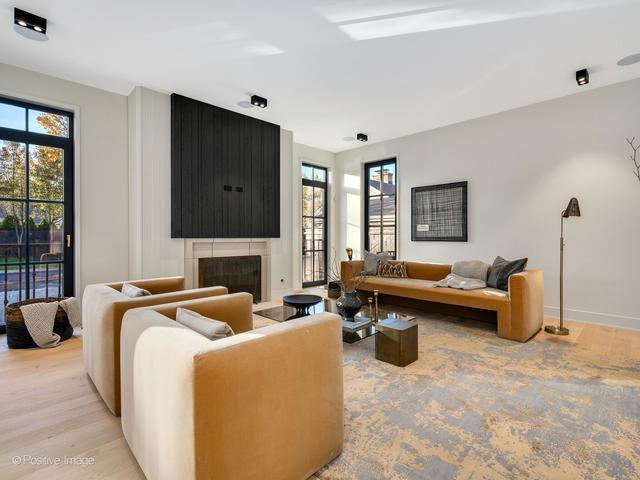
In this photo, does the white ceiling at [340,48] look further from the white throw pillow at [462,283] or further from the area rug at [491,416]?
the area rug at [491,416]

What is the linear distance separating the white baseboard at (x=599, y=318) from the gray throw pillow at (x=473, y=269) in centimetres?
102

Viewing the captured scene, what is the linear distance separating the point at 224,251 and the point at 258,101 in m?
2.17

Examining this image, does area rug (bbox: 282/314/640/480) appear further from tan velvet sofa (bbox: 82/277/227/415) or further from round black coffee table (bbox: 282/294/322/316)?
tan velvet sofa (bbox: 82/277/227/415)

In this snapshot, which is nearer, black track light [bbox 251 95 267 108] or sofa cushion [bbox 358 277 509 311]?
sofa cushion [bbox 358 277 509 311]

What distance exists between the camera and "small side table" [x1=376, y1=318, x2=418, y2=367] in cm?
264

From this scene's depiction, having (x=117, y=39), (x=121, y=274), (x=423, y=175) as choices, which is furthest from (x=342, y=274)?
(x=117, y=39)

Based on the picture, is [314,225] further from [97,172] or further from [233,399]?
[233,399]

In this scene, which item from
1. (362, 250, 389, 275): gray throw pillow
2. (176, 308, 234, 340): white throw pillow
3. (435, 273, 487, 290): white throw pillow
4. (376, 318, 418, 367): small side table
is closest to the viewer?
(176, 308, 234, 340): white throw pillow

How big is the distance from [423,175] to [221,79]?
3525mm

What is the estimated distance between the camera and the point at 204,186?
176 inches

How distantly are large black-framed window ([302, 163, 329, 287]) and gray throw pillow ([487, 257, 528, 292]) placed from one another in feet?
11.4

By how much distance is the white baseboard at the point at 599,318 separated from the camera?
12.0 ft

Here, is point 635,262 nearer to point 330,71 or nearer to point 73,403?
point 330,71

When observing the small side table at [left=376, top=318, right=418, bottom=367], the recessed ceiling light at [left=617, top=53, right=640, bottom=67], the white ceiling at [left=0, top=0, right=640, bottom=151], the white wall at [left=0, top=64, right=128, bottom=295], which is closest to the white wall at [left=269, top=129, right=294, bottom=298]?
the white ceiling at [left=0, top=0, right=640, bottom=151]
